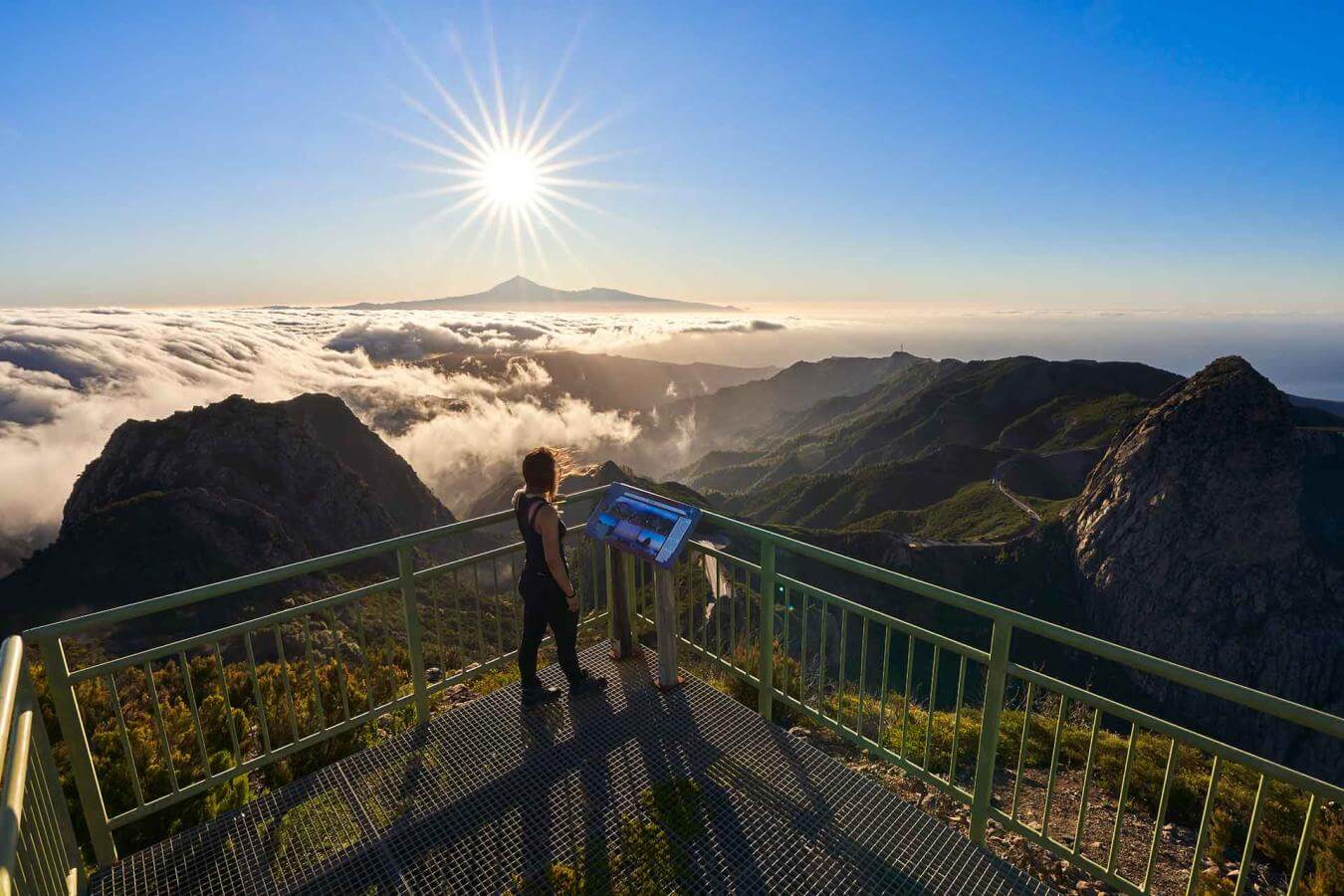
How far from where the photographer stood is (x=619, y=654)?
657 centimetres

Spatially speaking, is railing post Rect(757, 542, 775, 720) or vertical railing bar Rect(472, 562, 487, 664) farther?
railing post Rect(757, 542, 775, 720)

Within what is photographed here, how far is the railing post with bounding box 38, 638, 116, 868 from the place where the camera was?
12.4 ft

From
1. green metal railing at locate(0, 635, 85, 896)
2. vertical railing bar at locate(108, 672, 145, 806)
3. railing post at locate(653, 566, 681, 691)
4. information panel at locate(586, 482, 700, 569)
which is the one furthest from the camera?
railing post at locate(653, 566, 681, 691)

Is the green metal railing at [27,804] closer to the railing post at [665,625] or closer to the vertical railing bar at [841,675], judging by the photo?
the vertical railing bar at [841,675]

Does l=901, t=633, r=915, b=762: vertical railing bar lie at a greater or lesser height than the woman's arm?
lesser

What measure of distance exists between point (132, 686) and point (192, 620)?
5066 cm

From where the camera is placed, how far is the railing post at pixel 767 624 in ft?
17.5

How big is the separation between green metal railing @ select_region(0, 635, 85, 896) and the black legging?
113 inches

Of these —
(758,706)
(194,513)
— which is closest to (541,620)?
(758,706)

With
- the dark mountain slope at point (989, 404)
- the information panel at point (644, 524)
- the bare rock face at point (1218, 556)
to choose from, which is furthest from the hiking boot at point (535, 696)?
the dark mountain slope at point (989, 404)

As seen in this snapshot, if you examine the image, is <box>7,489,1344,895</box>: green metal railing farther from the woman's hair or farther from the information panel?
the woman's hair

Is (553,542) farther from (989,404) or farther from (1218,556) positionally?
(989,404)

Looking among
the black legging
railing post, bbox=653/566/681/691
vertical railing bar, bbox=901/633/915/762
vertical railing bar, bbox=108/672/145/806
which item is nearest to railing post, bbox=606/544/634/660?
railing post, bbox=653/566/681/691

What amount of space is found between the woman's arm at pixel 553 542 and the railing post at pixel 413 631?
1052mm
